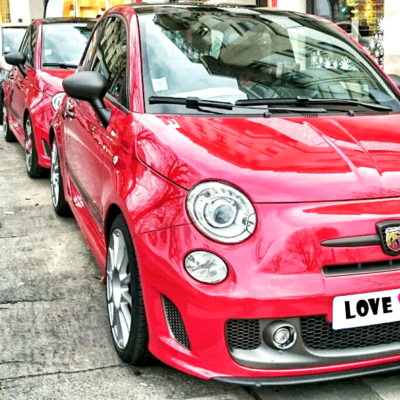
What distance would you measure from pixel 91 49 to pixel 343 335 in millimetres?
3076

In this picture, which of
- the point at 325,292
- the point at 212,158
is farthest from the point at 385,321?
the point at 212,158

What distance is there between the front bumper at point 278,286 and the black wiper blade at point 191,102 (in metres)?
0.94

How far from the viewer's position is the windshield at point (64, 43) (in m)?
7.89

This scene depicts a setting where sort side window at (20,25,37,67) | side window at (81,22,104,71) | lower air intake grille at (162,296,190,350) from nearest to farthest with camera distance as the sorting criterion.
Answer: lower air intake grille at (162,296,190,350), side window at (81,22,104,71), side window at (20,25,37,67)

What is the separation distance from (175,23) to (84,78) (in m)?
0.63

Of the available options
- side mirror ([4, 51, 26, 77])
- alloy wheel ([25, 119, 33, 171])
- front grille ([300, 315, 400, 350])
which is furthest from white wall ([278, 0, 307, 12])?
front grille ([300, 315, 400, 350])

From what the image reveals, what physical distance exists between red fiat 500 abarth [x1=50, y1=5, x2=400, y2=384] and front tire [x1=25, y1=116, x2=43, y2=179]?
11.2 ft

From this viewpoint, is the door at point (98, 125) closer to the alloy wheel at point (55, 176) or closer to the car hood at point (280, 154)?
the car hood at point (280, 154)

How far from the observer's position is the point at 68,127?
200 inches

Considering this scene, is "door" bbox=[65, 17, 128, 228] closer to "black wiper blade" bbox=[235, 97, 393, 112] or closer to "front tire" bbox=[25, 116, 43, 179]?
"black wiper blade" bbox=[235, 97, 393, 112]

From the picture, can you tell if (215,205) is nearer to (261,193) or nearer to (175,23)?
(261,193)

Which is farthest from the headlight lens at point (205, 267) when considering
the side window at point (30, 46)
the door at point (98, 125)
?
the side window at point (30, 46)

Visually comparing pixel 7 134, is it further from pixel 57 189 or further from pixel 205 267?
pixel 205 267

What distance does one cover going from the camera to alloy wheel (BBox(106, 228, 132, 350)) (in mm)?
3330
